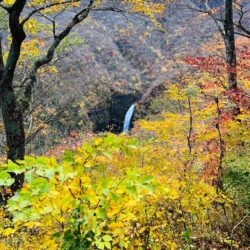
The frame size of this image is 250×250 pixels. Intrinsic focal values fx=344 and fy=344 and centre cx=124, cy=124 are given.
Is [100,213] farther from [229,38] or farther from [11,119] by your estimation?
[229,38]

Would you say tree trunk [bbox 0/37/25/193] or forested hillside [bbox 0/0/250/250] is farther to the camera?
tree trunk [bbox 0/37/25/193]

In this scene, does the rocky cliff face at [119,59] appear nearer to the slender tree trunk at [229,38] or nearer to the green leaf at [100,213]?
the slender tree trunk at [229,38]

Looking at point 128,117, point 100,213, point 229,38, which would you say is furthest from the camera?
point 128,117

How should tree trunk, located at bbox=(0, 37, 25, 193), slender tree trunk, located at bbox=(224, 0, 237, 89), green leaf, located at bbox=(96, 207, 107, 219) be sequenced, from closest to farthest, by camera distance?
green leaf, located at bbox=(96, 207, 107, 219)
tree trunk, located at bbox=(0, 37, 25, 193)
slender tree trunk, located at bbox=(224, 0, 237, 89)

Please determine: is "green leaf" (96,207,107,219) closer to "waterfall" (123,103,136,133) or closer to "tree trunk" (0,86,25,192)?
"tree trunk" (0,86,25,192)

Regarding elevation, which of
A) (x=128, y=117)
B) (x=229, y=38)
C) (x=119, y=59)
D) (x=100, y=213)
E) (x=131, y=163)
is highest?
(x=229, y=38)

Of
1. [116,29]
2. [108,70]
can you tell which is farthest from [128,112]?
[116,29]

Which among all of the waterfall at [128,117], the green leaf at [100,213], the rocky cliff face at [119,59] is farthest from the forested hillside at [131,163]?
the rocky cliff face at [119,59]

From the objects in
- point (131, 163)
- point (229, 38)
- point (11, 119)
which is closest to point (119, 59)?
point (229, 38)

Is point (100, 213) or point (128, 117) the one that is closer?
point (100, 213)

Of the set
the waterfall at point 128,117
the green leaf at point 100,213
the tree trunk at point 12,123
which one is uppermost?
the green leaf at point 100,213

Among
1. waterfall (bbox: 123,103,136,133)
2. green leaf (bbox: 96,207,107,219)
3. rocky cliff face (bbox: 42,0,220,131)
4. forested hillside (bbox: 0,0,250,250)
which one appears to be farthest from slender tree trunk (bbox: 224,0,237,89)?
waterfall (bbox: 123,103,136,133)

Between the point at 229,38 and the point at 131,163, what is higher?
the point at 229,38

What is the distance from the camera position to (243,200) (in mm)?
7164
